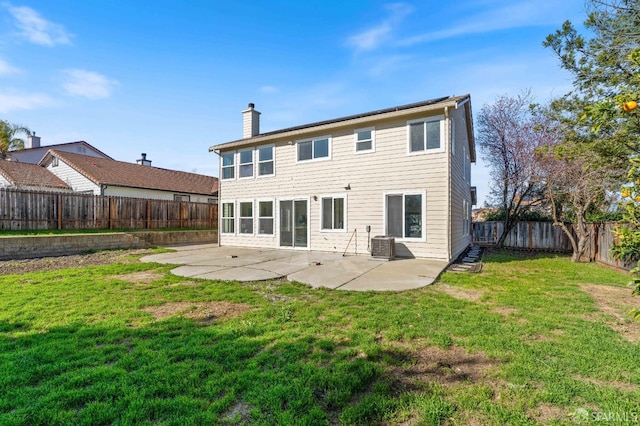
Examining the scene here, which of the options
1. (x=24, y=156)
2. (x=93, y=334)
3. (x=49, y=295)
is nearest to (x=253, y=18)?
(x=49, y=295)

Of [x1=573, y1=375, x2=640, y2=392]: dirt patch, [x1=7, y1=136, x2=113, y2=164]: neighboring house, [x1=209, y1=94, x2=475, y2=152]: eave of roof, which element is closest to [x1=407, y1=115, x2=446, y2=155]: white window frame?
[x1=209, y1=94, x2=475, y2=152]: eave of roof

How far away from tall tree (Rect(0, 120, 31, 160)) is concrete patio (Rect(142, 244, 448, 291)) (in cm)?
3051

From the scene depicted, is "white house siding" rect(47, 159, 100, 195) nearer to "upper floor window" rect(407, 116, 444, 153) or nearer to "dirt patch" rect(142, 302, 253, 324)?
"dirt patch" rect(142, 302, 253, 324)

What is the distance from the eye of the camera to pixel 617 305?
489 centimetres

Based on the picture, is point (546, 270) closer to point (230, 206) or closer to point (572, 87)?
point (572, 87)

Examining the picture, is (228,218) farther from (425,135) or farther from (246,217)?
(425,135)

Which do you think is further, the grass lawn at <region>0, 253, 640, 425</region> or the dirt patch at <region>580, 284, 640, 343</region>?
the dirt patch at <region>580, 284, 640, 343</region>

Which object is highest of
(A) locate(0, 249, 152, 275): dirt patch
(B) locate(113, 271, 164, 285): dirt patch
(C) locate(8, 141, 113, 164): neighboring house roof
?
(C) locate(8, 141, 113, 164): neighboring house roof

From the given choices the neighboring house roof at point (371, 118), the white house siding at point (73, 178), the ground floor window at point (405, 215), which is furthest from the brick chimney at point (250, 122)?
the white house siding at point (73, 178)

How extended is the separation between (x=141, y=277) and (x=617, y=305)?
370 inches

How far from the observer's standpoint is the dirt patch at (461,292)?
523 centimetres

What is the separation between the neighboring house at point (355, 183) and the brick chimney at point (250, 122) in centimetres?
6

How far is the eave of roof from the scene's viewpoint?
30.2 feet

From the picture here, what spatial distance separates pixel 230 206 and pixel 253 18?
799 centimetres
